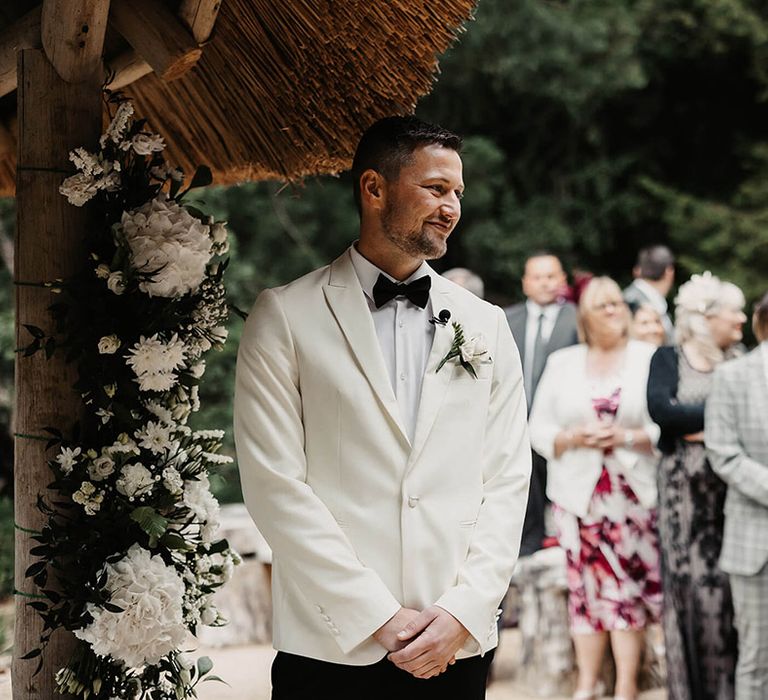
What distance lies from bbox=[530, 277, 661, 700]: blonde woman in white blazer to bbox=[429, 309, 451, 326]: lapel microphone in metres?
2.68

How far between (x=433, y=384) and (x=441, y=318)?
7.4 inches

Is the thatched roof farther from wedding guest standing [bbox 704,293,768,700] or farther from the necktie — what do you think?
the necktie

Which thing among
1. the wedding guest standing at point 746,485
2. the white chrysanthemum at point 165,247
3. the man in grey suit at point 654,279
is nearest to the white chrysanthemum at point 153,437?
the white chrysanthemum at point 165,247

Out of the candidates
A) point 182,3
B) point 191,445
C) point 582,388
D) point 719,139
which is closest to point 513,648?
point 582,388

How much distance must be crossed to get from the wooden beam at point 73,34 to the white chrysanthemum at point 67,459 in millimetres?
860

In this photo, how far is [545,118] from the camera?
13.0 metres

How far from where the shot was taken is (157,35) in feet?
8.88

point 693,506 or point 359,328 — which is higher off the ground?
point 359,328

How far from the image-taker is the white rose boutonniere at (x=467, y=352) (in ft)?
8.80

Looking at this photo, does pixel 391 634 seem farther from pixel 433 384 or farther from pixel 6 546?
pixel 6 546

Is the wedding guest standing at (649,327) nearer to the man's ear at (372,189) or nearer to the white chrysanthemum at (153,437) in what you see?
the man's ear at (372,189)

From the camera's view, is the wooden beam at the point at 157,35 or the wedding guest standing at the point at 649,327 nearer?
the wooden beam at the point at 157,35

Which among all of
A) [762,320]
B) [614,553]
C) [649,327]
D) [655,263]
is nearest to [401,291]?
[762,320]

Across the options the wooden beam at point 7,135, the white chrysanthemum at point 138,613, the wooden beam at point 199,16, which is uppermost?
the wooden beam at point 7,135
